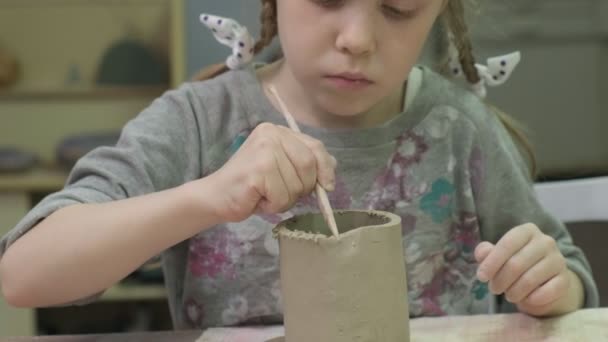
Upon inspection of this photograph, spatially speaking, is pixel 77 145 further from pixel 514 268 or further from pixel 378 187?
pixel 514 268

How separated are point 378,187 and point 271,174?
0.33m

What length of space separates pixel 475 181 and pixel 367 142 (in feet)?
0.49

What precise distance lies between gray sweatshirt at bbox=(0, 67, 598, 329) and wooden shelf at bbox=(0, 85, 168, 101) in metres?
1.42

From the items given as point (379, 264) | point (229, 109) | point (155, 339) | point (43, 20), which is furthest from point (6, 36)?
point (379, 264)

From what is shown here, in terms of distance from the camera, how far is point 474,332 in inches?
32.3

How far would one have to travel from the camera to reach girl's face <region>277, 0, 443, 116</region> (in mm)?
852

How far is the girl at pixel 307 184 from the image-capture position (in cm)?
79

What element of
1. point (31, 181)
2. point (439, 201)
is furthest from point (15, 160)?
point (439, 201)

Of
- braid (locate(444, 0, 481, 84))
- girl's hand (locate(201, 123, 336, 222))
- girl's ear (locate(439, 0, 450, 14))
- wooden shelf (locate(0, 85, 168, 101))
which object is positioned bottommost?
wooden shelf (locate(0, 85, 168, 101))

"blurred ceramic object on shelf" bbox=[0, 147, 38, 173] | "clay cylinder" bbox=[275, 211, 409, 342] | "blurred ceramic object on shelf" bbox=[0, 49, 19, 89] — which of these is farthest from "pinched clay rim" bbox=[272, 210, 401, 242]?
"blurred ceramic object on shelf" bbox=[0, 49, 19, 89]

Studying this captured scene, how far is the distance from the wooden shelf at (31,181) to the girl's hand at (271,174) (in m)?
1.56

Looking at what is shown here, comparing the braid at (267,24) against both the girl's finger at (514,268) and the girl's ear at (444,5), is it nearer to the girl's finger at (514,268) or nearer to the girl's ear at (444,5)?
the girl's ear at (444,5)

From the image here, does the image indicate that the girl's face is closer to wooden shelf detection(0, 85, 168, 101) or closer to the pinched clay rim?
the pinched clay rim

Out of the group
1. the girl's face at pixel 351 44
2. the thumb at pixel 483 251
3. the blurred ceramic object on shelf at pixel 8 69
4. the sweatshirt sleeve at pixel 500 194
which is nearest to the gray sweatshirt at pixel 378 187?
the sweatshirt sleeve at pixel 500 194
